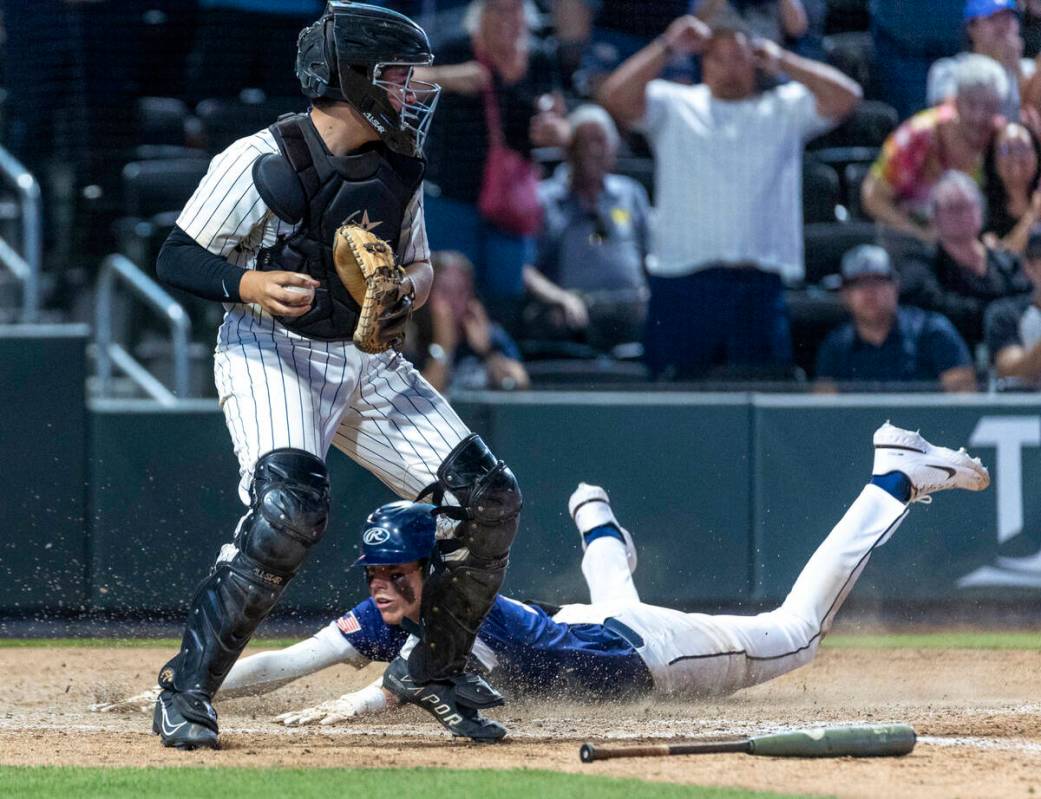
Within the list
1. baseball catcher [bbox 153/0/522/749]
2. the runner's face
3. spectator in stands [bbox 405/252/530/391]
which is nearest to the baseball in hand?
baseball catcher [bbox 153/0/522/749]

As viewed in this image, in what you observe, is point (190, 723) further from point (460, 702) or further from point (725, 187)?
point (725, 187)

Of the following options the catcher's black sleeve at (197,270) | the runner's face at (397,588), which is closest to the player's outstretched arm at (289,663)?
the runner's face at (397,588)

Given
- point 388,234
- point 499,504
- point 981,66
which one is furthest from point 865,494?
point 981,66

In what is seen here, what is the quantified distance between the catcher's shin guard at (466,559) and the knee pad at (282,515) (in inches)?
14.2

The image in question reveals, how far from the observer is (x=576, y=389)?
7.43m

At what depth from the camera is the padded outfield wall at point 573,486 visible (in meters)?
6.62

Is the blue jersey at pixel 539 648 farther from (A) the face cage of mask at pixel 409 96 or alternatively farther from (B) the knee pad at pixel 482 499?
(A) the face cage of mask at pixel 409 96

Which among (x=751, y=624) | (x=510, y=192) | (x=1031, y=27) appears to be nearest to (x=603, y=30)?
(x=510, y=192)

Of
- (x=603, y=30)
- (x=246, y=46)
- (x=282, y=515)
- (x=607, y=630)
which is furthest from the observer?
(x=603, y=30)

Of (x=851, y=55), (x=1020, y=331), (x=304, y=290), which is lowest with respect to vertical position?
(x=1020, y=331)

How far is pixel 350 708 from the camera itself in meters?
4.10

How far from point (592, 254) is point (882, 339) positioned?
4.81 ft

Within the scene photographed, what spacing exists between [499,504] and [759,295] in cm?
397

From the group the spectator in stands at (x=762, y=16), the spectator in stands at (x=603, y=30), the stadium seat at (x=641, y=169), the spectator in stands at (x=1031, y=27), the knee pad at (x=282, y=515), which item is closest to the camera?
the knee pad at (x=282, y=515)
